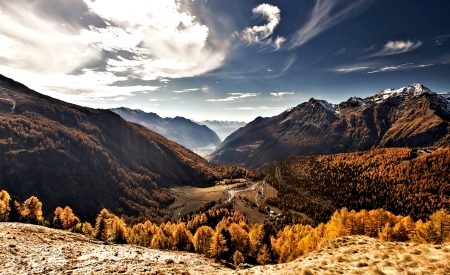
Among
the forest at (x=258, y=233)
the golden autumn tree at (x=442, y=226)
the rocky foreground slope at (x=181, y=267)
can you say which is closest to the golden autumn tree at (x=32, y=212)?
the forest at (x=258, y=233)

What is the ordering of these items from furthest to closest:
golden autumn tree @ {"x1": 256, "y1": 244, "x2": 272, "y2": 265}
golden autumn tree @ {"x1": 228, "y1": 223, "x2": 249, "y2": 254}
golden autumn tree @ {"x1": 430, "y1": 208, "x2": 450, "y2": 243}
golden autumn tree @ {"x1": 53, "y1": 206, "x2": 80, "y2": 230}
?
golden autumn tree @ {"x1": 53, "y1": 206, "x2": 80, "y2": 230}
golden autumn tree @ {"x1": 228, "y1": 223, "x2": 249, "y2": 254}
golden autumn tree @ {"x1": 256, "y1": 244, "x2": 272, "y2": 265}
golden autumn tree @ {"x1": 430, "y1": 208, "x2": 450, "y2": 243}

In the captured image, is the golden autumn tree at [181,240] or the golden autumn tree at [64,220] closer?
the golden autumn tree at [64,220]

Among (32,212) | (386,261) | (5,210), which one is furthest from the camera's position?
(32,212)

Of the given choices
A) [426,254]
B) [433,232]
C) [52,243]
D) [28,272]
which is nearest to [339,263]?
[426,254]

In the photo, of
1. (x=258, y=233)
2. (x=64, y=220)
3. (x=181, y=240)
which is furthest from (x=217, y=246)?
(x=64, y=220)

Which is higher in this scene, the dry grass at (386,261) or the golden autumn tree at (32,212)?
the dry grass at (386,261)

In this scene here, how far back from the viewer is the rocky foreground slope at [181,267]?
31.2m

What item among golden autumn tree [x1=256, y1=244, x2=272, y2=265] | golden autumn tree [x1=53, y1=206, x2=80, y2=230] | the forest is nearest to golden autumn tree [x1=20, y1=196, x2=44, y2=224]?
the forest

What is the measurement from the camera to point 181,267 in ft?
187

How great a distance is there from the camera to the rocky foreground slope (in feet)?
103

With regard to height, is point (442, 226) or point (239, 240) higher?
point (442, 226)

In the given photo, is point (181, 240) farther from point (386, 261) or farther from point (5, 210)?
point (386, 261)

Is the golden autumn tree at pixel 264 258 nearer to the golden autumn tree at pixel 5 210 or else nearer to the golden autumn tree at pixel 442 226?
the golden autumn tree at pixel 442 226

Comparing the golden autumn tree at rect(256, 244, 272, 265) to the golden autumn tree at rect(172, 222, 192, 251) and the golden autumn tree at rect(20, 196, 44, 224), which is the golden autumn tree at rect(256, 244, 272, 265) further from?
the golden autumn tree at rect(20, 196, 44, 224)
